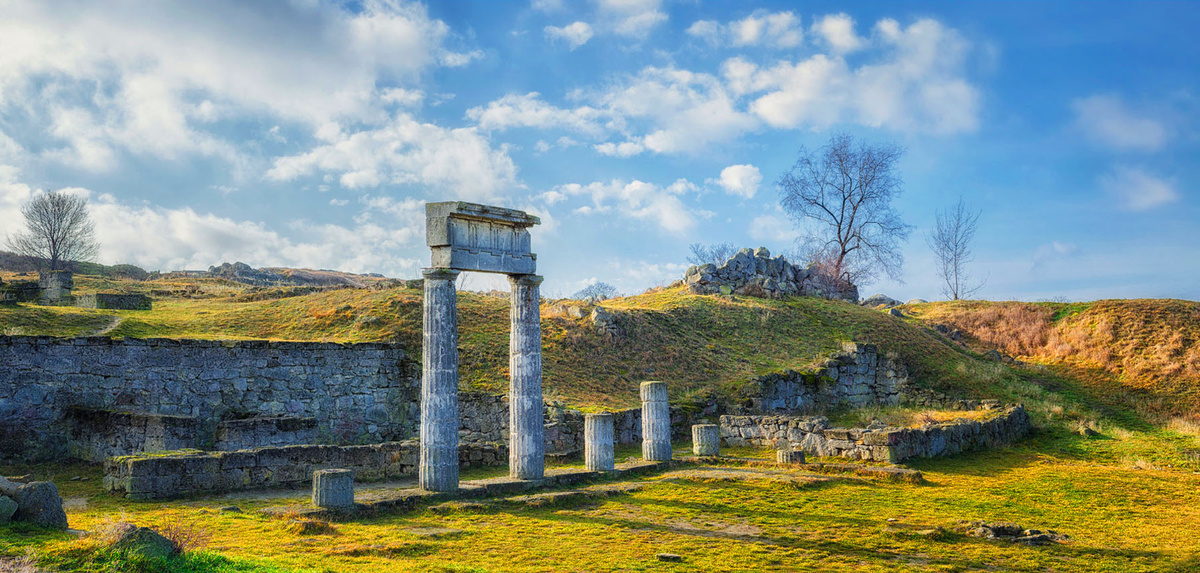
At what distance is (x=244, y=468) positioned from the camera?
14.7m

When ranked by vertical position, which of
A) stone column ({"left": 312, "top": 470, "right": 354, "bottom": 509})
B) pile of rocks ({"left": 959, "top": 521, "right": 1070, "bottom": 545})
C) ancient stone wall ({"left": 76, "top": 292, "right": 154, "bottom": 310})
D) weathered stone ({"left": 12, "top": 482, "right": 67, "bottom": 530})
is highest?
ancient stone wall ({"left": 76, "top": 292, "right": 154, "bottom": 310})

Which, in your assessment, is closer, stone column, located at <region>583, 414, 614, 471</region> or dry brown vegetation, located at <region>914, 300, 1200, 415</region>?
stone column, located at <region>583, 414, 614, 471</region>

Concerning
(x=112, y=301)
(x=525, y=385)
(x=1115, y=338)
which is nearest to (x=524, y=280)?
(x=525, y=385)

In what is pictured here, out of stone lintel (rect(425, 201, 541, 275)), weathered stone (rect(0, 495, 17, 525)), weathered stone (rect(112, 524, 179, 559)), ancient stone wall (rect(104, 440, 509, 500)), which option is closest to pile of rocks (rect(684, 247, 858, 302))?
ancient stone wall (rect(104, 440, 509, 500))

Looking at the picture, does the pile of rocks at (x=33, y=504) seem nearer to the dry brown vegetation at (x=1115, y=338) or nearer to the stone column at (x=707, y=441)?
the stone column at (x=707, y=441)

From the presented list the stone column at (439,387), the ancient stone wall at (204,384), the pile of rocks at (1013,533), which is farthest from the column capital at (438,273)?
the pile of rocks at (1013,533)

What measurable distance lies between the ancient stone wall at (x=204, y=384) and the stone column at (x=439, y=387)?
766 centimetres

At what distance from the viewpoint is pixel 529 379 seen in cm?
1551

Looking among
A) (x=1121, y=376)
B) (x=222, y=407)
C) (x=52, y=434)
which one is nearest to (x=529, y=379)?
(x=222, y=407)

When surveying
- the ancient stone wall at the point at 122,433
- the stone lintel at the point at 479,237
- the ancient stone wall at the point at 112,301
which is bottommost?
the ancient stone wall at the point at 122,433

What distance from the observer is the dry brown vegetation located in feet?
96.7

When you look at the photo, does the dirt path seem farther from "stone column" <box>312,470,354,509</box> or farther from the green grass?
"stone column" <box>312,470,354,509</box>

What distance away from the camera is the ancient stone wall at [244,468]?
1342 centimetres

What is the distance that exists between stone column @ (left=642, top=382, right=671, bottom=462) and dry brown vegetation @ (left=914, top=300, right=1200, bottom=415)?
19878mm
